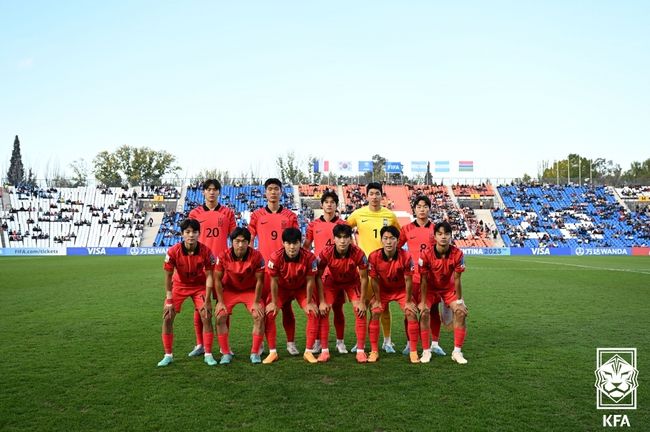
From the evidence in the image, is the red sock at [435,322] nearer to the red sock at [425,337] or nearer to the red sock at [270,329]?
the red sock at [425,337]

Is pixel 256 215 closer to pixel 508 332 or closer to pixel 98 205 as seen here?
pixel 508 332

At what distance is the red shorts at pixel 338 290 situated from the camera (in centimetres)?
667

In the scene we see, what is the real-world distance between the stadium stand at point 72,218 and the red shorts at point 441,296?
1459 inches

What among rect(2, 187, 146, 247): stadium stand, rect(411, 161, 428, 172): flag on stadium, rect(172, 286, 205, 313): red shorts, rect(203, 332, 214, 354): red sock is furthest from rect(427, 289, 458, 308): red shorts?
rect(411, 161, 428, 172): flag on stadium

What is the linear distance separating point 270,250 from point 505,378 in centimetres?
324

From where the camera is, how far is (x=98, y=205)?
46062 mm

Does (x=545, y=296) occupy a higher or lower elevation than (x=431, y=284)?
lower

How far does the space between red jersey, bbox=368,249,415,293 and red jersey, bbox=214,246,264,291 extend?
135cm

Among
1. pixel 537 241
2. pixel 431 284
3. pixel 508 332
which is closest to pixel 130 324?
pixel 431 284

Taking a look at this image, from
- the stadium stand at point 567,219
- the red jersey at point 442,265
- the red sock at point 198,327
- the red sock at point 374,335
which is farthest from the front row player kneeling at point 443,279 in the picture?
the stadium stand at point 567,219

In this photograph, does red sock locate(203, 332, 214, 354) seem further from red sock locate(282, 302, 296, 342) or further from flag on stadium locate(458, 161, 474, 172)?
flag on stadium locate(458, 161, 474, 172)

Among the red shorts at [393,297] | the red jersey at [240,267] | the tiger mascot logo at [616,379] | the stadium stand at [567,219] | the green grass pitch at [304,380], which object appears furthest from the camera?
the stadium stand at [567,219]

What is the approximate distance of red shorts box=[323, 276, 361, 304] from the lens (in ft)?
21.9

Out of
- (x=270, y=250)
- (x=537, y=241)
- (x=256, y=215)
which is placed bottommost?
(x=537, y=241)
